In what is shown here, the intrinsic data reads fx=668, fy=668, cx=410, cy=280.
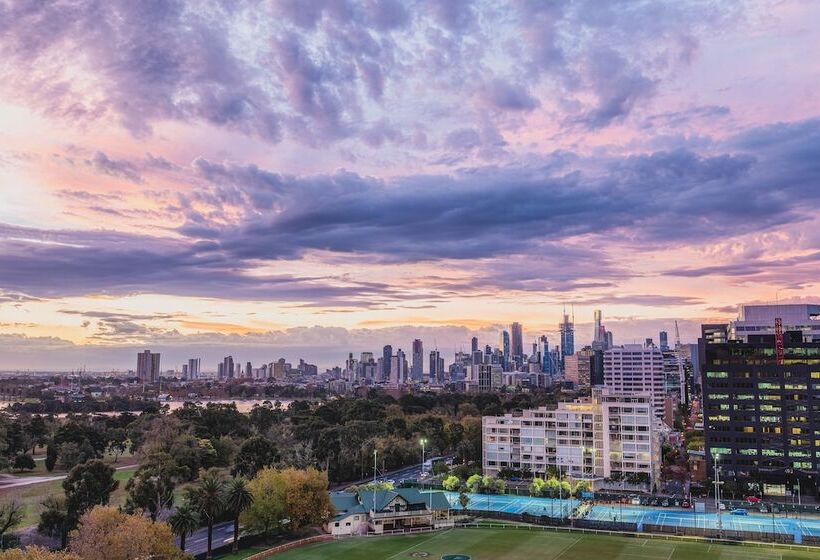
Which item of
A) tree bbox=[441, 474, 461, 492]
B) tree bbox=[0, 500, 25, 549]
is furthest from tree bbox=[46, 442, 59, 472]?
tree bbox=[441, 474, 461, 492]

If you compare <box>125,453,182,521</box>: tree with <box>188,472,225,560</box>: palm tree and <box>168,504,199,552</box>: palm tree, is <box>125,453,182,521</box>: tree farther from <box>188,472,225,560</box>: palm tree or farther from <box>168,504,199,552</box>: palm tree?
<box>168,504,199,552</box>: palm tree

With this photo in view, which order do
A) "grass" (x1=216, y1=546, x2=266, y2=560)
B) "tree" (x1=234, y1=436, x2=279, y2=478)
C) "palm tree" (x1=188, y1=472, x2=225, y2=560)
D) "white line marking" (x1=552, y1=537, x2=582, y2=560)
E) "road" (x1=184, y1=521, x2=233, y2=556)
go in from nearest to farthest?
"grass" (x1=216, y1=546, x2=266, y2=560) < "palm tree" (x1=188, y1=472, x2=225, y2=560) < "white line marking" (x1=552, y1=537, x2=582, y2=560) < "road" (x1=184, y1=521, x2=233, y2=556) < "tree" (x1=234, y1=436, x2=279, y2=478)

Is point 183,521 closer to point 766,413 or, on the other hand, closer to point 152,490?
point 152,490

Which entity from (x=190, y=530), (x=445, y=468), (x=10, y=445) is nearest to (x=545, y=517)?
(x=445, y=468)

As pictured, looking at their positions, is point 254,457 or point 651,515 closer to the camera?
point 651,515

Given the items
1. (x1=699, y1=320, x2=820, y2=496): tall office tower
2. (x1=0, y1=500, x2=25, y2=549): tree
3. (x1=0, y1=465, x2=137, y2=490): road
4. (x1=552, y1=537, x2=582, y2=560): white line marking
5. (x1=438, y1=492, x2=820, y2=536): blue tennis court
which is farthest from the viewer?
(x1=699, y1=320, x2=820, y2=496): tall office tower

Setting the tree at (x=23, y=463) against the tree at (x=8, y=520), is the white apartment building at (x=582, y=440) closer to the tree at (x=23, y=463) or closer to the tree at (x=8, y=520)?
the tree at (x=8, y=520)

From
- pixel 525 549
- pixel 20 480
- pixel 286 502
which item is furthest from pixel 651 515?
pixel 20 480

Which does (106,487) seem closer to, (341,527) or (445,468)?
(341,527)
